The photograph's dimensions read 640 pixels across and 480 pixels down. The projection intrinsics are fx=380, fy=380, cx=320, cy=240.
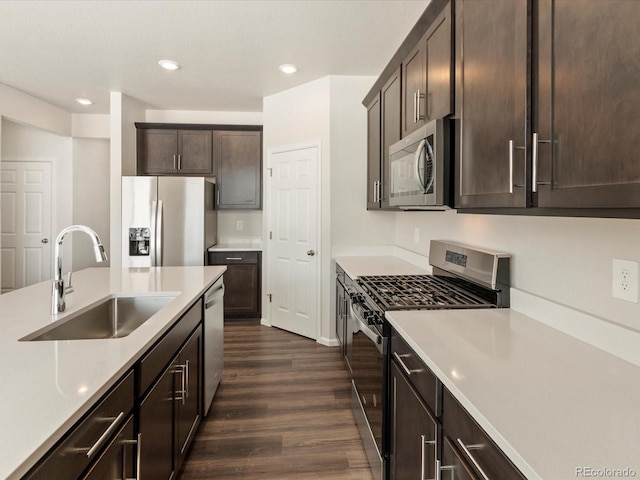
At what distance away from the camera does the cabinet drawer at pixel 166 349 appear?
1.33 m

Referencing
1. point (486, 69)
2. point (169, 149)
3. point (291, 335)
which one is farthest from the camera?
point (169, 149)

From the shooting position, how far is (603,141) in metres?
0.88

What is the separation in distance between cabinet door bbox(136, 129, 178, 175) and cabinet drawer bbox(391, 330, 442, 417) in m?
4.23

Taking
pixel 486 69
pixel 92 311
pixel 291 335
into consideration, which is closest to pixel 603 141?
pixel 486 69

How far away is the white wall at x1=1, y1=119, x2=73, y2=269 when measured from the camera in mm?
5453

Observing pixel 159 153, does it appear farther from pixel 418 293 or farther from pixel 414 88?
pixel 418 293

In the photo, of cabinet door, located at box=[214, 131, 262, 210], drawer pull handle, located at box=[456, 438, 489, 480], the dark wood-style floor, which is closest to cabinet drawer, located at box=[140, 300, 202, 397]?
the dark wood-style floor

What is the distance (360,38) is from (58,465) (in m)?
3.18

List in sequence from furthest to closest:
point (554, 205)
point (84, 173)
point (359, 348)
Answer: point (84, 173) → point (359, 348) → point (554, 205)

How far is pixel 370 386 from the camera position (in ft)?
6.40

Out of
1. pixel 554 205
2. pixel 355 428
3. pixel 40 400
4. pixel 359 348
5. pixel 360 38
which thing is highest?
pixel 360 38

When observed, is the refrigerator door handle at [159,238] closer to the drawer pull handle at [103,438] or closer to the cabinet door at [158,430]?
the cabinet door at [158,430]

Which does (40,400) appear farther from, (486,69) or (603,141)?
(486,69)

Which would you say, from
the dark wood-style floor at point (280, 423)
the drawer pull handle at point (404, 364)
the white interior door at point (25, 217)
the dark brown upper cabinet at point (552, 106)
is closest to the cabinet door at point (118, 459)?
the dark wood-style floor at point (280, 423)
